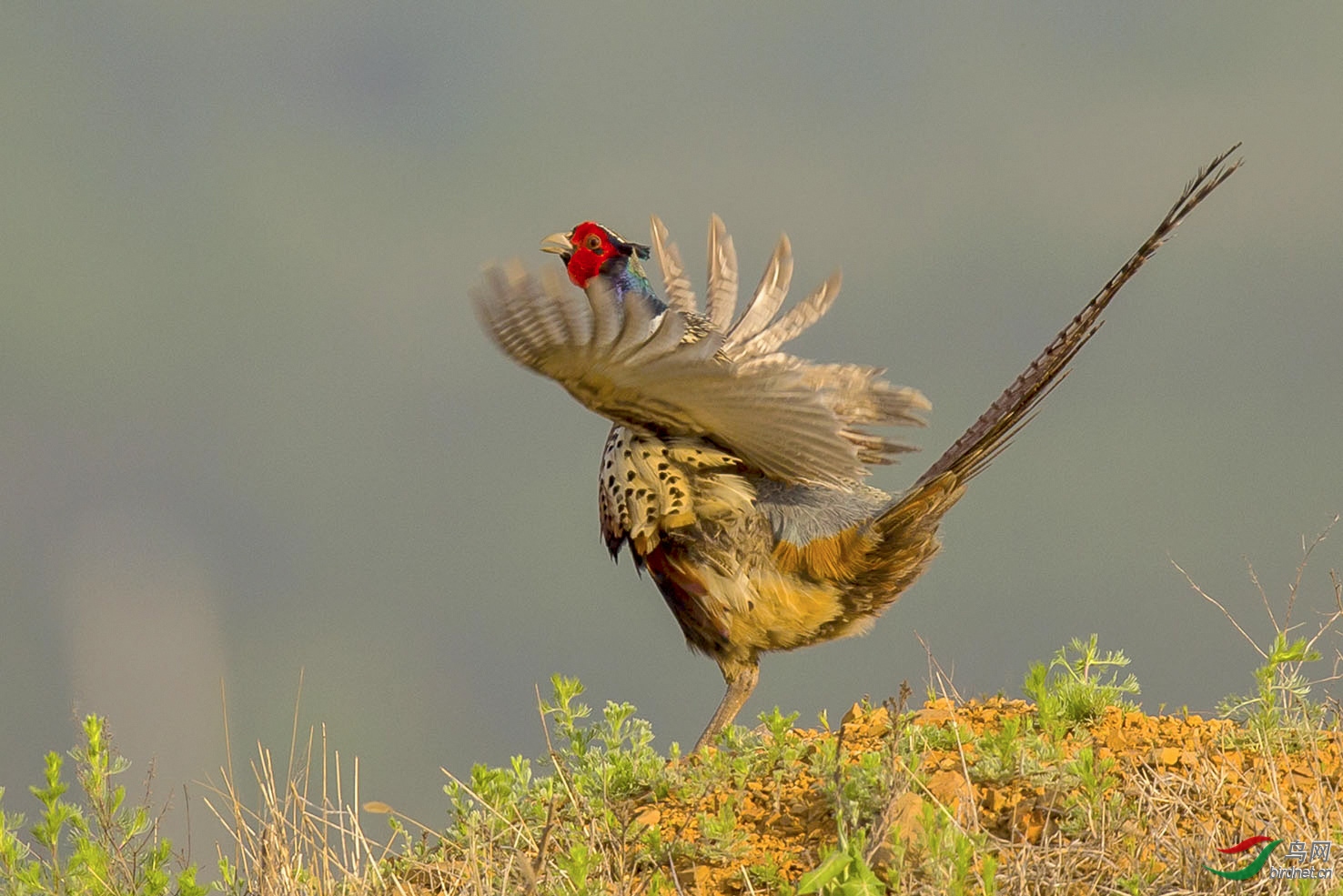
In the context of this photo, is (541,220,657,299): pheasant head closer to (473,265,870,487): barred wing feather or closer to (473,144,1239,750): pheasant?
(473,144,1239,750): pheasant

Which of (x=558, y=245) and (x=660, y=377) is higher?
(x=558, y=245)

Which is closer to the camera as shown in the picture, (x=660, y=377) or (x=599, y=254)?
(x=660, y=377)

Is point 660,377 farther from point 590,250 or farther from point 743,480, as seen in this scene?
point 590,250

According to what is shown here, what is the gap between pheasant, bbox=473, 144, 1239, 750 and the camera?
4.71m

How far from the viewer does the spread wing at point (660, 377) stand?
4449mm

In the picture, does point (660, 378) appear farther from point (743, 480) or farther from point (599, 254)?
point (599, 254)

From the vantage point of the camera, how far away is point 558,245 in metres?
6.24

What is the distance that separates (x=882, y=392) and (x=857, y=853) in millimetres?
3478

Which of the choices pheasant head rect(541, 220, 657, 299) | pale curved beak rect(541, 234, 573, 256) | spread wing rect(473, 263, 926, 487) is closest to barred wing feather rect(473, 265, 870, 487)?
spread wing rect(473, 263, 926, 487)

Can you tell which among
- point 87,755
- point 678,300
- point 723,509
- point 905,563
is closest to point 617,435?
point 723,509

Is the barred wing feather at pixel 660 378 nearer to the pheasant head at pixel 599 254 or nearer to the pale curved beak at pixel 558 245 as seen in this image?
the pheasant head at pixel 599 254

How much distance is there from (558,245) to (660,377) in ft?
5.24

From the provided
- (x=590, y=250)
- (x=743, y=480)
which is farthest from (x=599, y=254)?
(x=743, y=480)

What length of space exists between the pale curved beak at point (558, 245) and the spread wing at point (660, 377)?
0.73 metres
